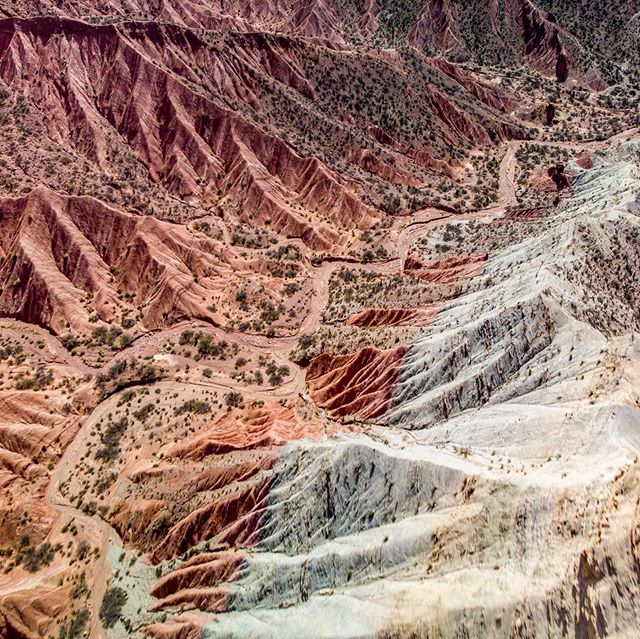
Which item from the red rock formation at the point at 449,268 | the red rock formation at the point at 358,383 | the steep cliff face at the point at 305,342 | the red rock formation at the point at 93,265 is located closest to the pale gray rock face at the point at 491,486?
the steep cliff face at the point at 305,342

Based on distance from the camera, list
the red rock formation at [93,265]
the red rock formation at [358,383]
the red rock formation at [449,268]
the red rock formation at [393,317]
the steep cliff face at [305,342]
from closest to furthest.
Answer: the steep cliff face at [305,342], the red rock formation at [358,383], the red rock formation at [393,317], the red rock formation at [449,268], the red rock formation at [93,265]

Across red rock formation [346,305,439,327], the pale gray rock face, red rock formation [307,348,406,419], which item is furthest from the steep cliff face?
red rock formation [346,305,439,327]

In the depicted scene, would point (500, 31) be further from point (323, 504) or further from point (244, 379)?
point (323, 504)

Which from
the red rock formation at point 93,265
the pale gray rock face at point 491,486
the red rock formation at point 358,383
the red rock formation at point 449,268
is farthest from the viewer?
the red rock formation at point 93,265

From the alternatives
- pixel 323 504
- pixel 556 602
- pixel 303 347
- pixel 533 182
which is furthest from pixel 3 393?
pixel 533 182

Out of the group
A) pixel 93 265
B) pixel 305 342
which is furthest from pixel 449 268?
pixel 93 265

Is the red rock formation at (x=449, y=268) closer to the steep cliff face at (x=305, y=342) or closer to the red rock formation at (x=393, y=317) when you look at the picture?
the steep cliff face at (x=305, y=342)
